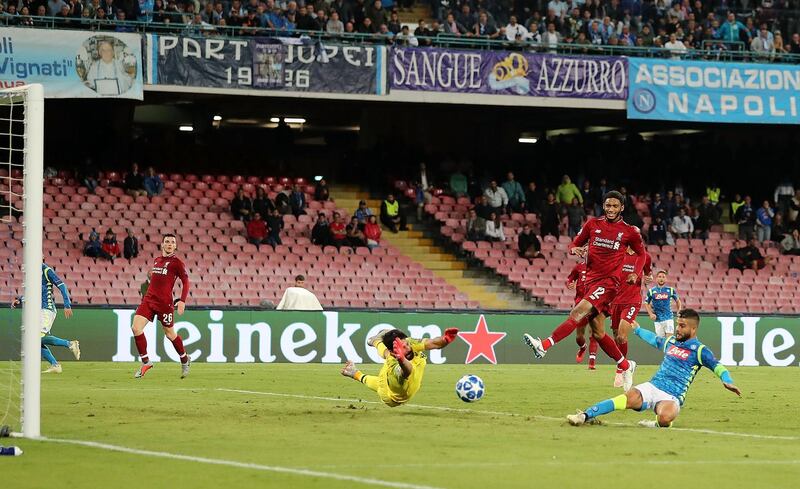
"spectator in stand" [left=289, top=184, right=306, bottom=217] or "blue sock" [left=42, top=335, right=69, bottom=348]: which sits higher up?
"spectator in stand" [left=289, top=184, right=306, bottom=217]

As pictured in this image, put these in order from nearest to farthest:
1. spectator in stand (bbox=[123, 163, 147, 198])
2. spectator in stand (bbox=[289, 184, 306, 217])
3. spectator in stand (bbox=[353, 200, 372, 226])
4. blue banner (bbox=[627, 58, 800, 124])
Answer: spectator in stand (bbox=[123, 163, 147, 198]), spectator in stand (bbox=[353, 200, 372, 226]), spectator in stand (bbox=[289, 184, 306, 217]), blue banner (bbox=[627, 58, 800, 124])

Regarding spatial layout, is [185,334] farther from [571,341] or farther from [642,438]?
[642,438]

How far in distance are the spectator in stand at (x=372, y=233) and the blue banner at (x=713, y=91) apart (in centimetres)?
684

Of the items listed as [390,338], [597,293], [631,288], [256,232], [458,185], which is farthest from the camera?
[458,185]

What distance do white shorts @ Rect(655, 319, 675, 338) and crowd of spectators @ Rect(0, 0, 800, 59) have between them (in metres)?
9.98

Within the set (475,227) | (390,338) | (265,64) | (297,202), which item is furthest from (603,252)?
(297,202)

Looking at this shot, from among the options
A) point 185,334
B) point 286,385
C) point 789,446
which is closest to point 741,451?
point 789,446

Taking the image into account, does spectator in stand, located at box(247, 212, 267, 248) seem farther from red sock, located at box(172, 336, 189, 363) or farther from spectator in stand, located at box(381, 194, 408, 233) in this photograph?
red sock, located at box(172, 336, 189, 363)

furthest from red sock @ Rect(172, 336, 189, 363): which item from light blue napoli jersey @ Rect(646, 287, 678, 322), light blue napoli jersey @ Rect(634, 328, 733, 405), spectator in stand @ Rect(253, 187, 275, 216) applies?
spectator in stand @ Rect(253, 187, 275, 216)

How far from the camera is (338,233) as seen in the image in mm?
32406

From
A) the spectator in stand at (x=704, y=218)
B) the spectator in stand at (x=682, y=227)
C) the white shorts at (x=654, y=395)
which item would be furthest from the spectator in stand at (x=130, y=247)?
the white shorts at (x=654, y=395)

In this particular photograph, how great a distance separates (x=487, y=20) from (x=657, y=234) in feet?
23.0

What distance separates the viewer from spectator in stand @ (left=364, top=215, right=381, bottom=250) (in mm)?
32719

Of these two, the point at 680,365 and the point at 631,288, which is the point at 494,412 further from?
the point at 631,288
